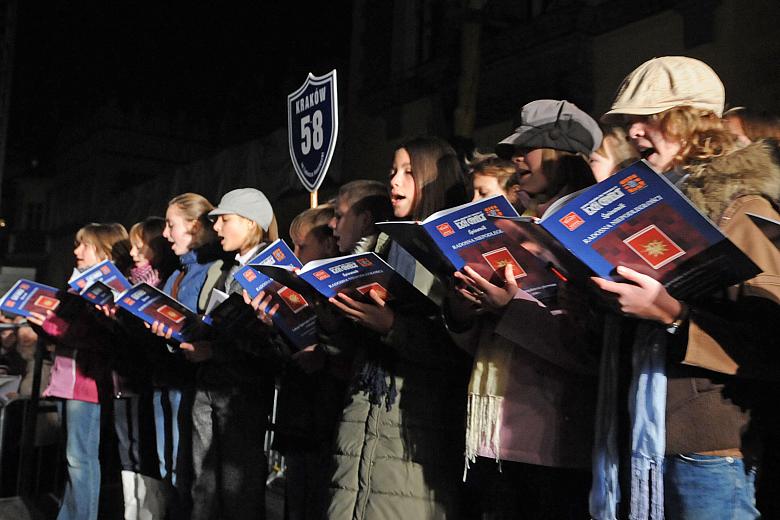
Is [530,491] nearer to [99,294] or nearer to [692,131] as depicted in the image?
[692,131]

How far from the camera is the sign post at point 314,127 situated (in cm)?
424

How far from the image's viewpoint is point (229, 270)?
4.30 metres

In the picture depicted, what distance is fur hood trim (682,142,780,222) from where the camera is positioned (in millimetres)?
1784

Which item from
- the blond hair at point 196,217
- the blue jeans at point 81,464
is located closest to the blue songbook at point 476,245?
the blond hair at point 196,217

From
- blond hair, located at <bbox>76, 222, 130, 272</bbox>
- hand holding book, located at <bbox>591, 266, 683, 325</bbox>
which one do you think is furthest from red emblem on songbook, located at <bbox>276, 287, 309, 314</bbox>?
blond hair, located at <bbox>76, 222, 130, 272</bbox>

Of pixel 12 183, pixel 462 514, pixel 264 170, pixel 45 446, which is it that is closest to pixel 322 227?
pixel 462 514

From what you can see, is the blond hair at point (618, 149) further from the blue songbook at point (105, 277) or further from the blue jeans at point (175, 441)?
the blue songbook at point (105, 277)

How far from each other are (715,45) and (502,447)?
4732 millimetres

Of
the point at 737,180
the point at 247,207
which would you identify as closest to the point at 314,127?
the point at 247,207

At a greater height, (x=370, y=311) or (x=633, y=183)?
(x=633, y=183)

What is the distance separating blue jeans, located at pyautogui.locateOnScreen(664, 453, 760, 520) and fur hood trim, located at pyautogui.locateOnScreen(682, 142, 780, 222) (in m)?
0.50

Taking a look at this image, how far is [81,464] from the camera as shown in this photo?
4.62m

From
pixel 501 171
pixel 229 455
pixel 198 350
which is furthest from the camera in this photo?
pixel 198 350

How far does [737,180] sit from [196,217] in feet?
10.9
